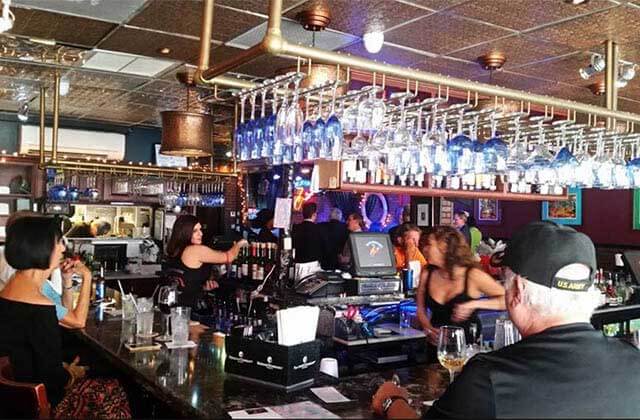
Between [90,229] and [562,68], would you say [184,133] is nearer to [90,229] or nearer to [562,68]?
[562,68]

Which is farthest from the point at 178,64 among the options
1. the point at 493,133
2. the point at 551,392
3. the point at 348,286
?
the point at 551,392

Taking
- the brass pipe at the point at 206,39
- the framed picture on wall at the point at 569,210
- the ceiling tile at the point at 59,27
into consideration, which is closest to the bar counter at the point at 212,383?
the brass pipe at the point at 206,39

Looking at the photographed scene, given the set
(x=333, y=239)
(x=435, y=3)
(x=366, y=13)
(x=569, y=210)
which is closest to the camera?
(x=435, y=3)

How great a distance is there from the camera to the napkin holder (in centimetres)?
212

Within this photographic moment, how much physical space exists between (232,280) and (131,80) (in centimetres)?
240

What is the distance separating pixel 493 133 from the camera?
10.3ft

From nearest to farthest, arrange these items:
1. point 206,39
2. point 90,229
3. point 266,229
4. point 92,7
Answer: point 206,39 → point 92,7 → point 266,229 → point 90,229

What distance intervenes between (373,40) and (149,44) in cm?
185

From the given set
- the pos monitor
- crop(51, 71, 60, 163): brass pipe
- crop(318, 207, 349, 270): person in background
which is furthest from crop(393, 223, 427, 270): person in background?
crop(51, 71, 60, 163): brass pipe

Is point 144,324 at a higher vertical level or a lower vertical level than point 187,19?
lower

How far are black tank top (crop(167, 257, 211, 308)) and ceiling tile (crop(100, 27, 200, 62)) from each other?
5.73ft

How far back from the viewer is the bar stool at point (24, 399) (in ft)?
7.39

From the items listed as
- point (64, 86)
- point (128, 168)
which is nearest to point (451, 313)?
point (128, 168)

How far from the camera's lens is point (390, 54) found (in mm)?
4785
